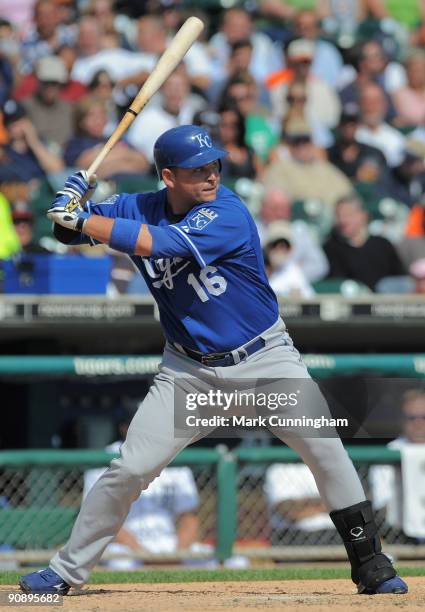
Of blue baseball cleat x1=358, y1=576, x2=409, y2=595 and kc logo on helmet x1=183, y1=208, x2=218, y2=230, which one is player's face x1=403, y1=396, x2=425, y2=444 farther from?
kc logo on helmet x1=183, y1=208, x2=218, y2=230

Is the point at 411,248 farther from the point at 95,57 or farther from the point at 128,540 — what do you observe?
the point at 95,57

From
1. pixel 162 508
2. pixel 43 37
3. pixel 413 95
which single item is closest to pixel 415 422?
pixel 162 508

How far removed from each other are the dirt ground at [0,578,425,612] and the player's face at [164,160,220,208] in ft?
5.12

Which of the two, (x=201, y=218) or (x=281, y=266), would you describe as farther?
(x=281, y=266)

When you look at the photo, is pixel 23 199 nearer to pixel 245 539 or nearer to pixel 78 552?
pixel 245 539

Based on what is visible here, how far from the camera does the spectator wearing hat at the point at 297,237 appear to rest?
919cm

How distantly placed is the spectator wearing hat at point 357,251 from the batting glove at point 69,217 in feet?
A: 14.9

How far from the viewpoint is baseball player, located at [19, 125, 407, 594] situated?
489 cm

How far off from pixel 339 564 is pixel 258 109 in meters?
5.04

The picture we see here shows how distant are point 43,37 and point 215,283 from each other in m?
6.83

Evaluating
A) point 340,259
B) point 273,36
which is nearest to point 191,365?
point 340,259

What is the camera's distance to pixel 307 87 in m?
11.6

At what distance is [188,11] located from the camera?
40.1 ft

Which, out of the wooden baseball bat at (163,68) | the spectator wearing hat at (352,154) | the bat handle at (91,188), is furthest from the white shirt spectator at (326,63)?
the bat handle at (91,188)
